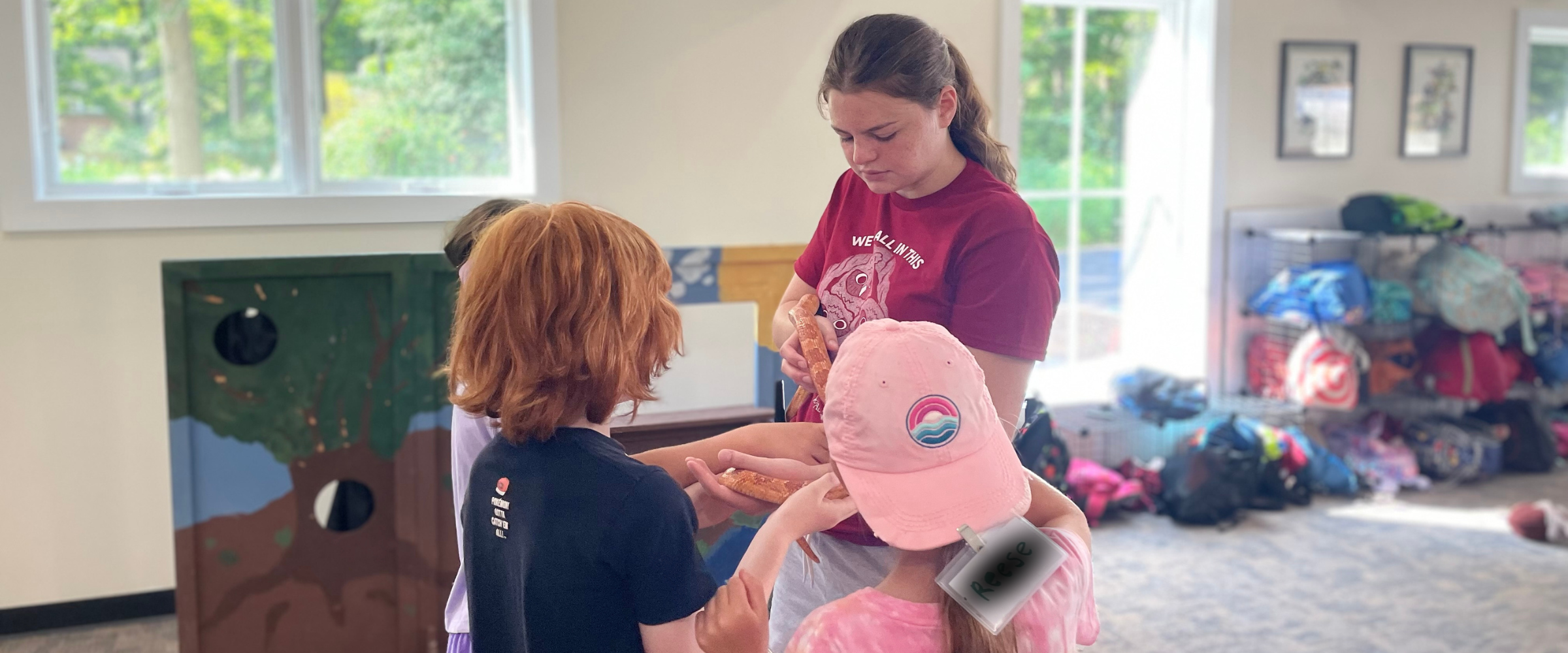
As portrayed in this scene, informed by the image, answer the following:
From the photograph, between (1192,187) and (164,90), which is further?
(1192,187)

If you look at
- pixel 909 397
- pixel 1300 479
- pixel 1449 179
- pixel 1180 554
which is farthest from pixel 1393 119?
pixel 909 397

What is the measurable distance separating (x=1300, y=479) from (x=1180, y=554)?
Result: 0.96 metres

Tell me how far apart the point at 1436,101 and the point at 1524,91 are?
1.81 feet

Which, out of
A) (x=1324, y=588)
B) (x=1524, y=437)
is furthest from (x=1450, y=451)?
(x=1324, y=588)

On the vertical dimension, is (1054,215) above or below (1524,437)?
above

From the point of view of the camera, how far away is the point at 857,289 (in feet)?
4.67

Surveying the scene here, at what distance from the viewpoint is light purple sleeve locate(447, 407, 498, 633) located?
149cm

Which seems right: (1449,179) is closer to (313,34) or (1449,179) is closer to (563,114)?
(563,114)

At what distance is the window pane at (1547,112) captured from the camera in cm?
546

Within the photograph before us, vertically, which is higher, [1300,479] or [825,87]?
[825,87]

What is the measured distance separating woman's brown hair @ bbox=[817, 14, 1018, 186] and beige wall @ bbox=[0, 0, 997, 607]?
231cm

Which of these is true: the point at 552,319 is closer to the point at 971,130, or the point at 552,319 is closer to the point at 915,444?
the point at 915,444

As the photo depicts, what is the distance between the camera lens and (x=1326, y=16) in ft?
15.6

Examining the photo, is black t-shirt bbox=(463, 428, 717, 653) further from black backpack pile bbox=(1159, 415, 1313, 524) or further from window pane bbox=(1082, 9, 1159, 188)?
window pane bbox=(1082, 9, 1159, 188)
